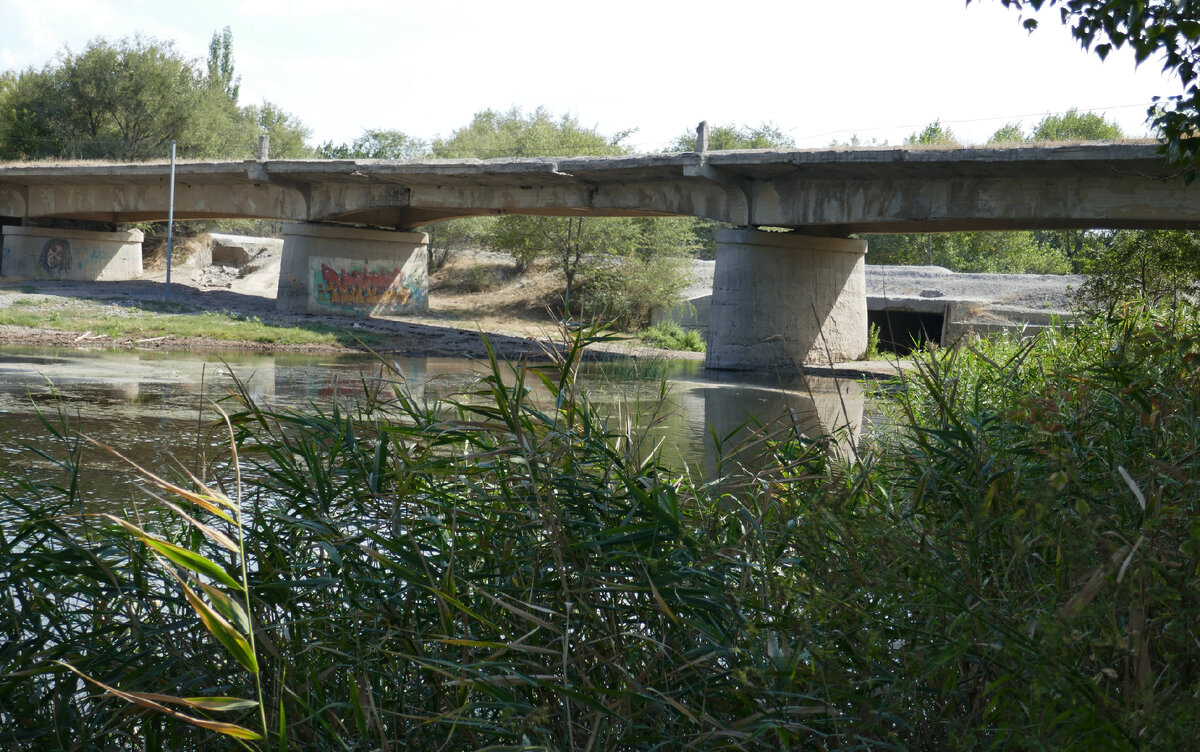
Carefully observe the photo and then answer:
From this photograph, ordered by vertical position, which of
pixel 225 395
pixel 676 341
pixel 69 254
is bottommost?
pixel 225 395

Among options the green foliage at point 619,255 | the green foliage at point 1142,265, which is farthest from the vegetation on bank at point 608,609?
the green foliage at point 619,255

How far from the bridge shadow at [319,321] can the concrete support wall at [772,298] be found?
3.98 metres

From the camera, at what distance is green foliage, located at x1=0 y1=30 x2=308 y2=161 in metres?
39.9

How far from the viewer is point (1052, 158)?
48.5 feet

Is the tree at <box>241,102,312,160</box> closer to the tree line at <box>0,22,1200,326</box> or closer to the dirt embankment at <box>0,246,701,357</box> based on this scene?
the tree line at <box>0,22,1200,326</box>

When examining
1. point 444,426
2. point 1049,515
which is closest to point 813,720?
point 1049,515

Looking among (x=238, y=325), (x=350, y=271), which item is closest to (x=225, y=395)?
(x=238, y=325)

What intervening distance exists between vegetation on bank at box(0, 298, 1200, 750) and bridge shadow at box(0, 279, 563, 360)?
16.4 meters

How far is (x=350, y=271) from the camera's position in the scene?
2694cm

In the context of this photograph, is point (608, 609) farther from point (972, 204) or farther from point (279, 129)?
point (279, 129)

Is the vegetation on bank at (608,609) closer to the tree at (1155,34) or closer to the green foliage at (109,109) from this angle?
the tree at (1155,34)

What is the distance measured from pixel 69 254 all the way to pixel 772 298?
80.3 feet

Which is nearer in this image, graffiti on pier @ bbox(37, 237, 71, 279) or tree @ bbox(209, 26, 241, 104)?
graffiti on pier @ bbox(37, 237, 71, 279)

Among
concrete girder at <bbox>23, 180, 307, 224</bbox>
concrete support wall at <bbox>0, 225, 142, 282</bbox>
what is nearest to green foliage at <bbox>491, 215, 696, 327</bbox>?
concrete girder at <bbox>23, 180, 307, 224</bbox>
